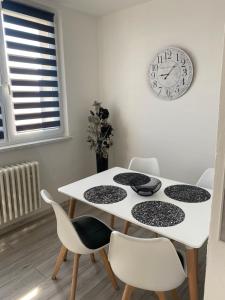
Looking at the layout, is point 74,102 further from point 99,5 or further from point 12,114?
point 99,5

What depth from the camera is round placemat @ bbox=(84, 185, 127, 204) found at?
1668 mm

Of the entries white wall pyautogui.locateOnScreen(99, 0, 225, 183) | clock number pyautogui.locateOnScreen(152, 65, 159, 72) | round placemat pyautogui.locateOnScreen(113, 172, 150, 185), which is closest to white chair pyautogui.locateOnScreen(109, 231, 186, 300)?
round placemat pyautogui.locateOnScreen(113, 172, 150, 185)

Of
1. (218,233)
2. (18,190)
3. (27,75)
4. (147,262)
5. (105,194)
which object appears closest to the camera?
(218,233)

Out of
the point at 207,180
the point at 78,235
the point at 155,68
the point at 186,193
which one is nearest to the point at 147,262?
the point at 78,235

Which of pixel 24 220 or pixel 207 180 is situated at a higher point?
pixel 207 180

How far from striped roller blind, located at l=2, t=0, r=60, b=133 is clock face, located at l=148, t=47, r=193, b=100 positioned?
4.00 ft

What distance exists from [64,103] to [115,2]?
51.8 inches

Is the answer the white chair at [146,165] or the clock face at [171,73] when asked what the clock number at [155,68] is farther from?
the white chair at [146,165]

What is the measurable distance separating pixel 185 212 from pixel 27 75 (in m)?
2.14

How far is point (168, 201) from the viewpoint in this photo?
5.41 feet

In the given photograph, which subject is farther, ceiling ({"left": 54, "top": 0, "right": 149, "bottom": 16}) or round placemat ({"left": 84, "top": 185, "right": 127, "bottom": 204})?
ceiling ({"left": 54, "top": 0, "right": 149, "bottom": 16})

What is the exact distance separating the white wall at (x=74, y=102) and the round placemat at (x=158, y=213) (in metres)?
1.58

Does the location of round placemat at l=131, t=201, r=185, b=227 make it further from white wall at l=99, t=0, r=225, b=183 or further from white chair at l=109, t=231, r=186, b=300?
white wall at l=99, t=0, r=225, b=183

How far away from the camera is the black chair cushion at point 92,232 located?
1571 mm
